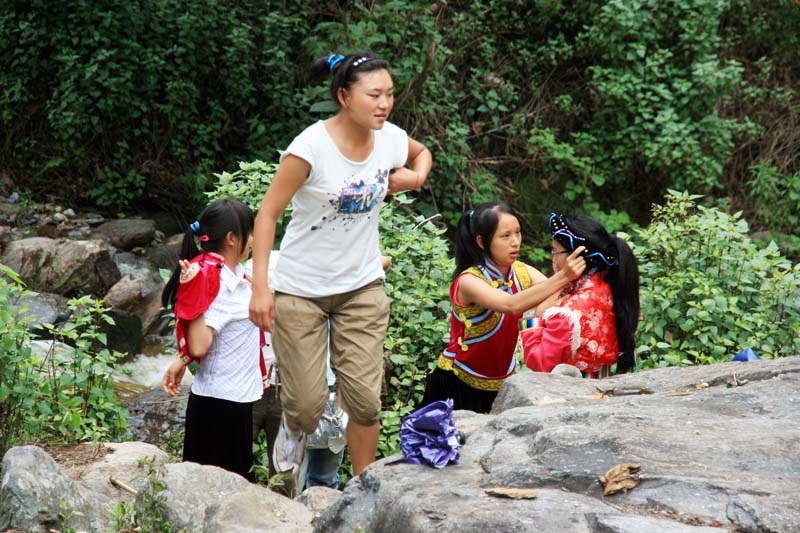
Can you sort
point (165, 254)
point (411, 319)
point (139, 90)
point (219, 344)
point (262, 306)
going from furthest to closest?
point (139, 90)
point (165, 254)
point (411, 319)
point (219, 344)
point (262, 306)

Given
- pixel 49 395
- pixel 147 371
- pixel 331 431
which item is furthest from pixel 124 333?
pixel 331 431

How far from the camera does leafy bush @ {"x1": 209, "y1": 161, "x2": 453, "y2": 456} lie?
16.9ft

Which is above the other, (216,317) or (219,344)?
(216,317)

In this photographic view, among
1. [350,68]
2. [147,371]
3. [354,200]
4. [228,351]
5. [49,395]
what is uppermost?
[350,68]

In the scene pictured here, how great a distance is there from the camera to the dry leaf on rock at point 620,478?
248 centimetres

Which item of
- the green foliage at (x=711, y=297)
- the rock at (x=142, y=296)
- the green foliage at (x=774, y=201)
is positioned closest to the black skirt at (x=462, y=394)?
the green foliage at (x=711, y=297)

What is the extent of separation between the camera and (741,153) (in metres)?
11.0

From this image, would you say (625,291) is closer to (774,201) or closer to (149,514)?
(149,514)

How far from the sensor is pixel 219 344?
409cm

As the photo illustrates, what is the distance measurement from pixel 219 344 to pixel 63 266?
5277 millimetres

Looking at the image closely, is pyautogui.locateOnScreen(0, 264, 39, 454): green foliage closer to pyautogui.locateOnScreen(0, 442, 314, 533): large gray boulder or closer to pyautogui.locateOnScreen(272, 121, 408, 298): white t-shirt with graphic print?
pyautogui.locateOnScreen(0, 442, 314, 533): large gray boulder

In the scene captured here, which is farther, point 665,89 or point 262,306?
point 665,89

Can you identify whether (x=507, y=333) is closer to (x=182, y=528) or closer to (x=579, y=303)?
(x=579, y=303)

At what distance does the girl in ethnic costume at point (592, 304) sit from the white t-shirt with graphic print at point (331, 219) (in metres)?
0.90
